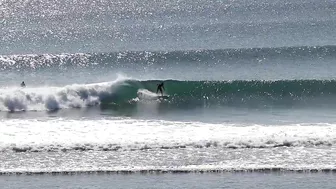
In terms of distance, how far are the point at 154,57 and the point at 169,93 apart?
592 centimetres

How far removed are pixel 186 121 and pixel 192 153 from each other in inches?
243

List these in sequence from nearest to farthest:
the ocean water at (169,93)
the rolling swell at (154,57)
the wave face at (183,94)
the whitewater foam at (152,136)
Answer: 1. the ocean water at (169,93)
2. the whitewater foam at (152,136)
3. the wave face at (183,94)
4. the rolling swell at (154,57)

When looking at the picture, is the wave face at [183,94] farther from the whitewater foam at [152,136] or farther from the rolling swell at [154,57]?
the whitewater foam at [152,136]

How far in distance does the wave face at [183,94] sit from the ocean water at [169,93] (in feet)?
0.21

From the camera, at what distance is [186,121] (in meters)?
36.4

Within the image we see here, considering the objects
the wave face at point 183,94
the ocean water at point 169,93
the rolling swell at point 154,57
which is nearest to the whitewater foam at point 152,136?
the ocean water at point 169,93

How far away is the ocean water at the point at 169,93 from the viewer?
28.7 metres

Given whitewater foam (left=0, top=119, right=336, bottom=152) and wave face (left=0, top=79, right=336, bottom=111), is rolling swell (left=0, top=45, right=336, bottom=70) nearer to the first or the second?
wave face (left=0, top=79, right=336, bottom=111)

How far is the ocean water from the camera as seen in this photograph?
94.2 ft

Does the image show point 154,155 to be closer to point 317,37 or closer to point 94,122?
point 94,122

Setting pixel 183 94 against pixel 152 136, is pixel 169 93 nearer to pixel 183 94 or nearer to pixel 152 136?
pixel 183 94

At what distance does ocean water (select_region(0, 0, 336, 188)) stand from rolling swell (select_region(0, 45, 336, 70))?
0.32ft

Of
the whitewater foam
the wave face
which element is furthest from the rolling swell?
the whitewater foam

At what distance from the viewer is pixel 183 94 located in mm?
41969
